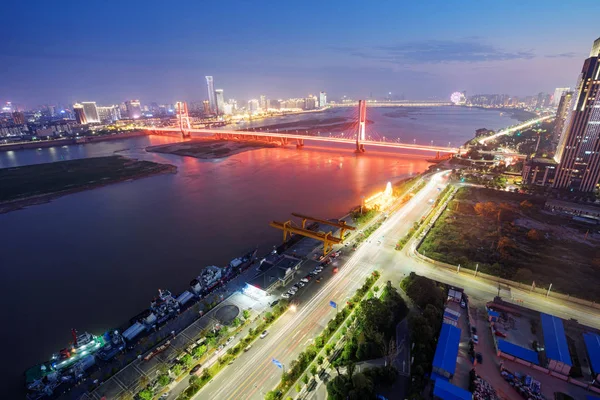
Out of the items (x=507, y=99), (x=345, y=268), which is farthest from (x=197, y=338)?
(x=507, y=99)

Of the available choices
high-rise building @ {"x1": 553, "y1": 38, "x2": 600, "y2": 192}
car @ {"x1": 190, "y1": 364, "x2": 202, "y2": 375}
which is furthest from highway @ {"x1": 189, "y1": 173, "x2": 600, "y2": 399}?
high-rise building @ {"x1": 553, "y1": 38, "x2": 600, "y2": 192}

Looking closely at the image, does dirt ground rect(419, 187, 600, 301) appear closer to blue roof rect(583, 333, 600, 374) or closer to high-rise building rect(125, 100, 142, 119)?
blue roof rect(583, 333, 600, 374)

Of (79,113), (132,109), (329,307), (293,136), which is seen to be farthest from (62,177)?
(132,109)

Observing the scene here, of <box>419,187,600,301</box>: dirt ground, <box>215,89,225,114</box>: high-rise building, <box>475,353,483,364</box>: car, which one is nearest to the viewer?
<box>475,353,483,364</box>: car

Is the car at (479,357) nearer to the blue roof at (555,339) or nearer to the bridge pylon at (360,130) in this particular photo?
the blue roof at (555,339)

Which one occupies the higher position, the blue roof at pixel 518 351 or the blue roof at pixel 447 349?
the blue roof at pixel 447 349

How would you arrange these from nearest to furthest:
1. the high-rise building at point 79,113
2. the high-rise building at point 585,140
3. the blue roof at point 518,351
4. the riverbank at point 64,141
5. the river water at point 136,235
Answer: the blue roof at point 518,351
the river water at point 136,235
the high-rise building at point 585,140
the riverbank at point 64,141
the high-rise building at point 79,113

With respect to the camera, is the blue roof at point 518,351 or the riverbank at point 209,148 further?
the riverbank at point 209,148

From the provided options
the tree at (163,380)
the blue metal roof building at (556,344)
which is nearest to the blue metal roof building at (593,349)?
the blue metal roof building at (556,344)

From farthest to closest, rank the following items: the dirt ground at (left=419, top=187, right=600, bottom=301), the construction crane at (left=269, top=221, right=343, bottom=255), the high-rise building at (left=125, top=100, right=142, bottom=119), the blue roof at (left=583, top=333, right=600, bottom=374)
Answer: the high-rise building at (left=125, top=100, right=142, bottom=119) → the construction crane at (left=269, top=221, right=343, bottom=255) → the dirt ground at (left=419, top=187, right=600, bottom=301) → the blue roof at (left=583, top=333, right=600, bottom=374)
